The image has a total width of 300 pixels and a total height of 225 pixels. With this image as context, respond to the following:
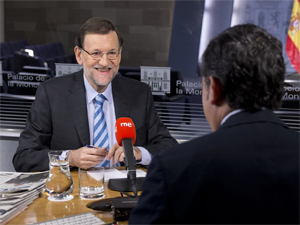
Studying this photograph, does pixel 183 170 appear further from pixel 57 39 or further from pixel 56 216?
pixel 57 39

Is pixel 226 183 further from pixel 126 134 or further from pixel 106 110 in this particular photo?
pixel 106 110

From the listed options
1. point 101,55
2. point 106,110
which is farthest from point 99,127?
point 101,55

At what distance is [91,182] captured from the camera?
5.36 ft

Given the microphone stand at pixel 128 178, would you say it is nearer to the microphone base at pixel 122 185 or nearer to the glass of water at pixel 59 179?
the microphone base at pixel 122 185

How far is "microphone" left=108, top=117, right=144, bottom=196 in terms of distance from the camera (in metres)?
1.53

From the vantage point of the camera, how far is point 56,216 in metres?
1.43

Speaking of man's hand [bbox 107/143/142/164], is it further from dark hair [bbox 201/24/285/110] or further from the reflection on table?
dark hair [bbox 201/24/285/110]

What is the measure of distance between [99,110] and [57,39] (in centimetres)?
192

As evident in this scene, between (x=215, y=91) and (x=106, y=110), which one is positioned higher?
(x=215, y=91)

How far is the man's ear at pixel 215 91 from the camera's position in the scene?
0.89 metres

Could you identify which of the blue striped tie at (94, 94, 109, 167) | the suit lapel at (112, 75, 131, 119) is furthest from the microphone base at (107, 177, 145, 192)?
the suit lapel at (112, 75, 131, 119)

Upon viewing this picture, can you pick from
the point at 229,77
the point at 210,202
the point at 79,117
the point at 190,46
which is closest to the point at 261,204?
the point at 210,202

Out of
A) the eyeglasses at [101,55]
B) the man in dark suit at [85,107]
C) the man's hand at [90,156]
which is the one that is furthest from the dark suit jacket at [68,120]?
the man's hand at [90,156]

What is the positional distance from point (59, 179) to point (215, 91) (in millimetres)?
925
